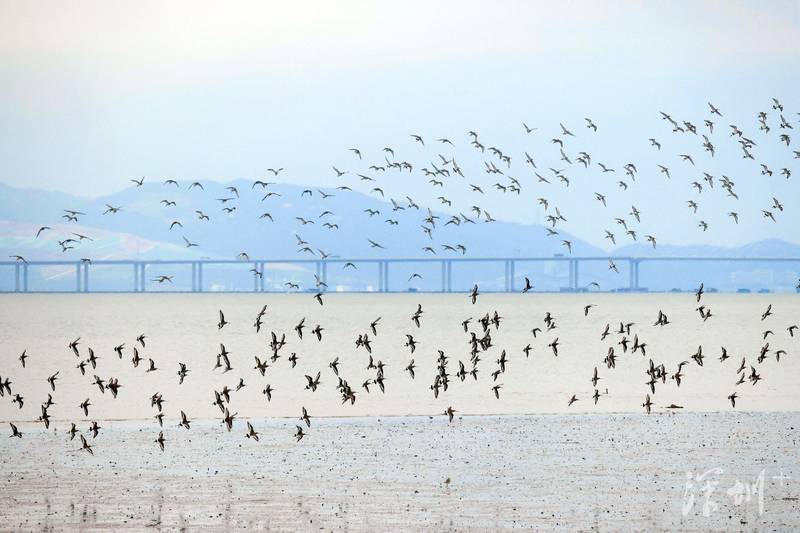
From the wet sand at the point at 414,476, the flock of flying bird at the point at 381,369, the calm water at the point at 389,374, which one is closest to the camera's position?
the wet sand at the point at 414,476

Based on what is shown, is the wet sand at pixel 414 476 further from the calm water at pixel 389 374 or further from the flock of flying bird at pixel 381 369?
the calm water at pixel 389 374

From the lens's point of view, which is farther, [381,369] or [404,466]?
[381,369]

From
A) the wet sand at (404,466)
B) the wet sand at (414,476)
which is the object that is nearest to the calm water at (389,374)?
the wet sand at (404,466)

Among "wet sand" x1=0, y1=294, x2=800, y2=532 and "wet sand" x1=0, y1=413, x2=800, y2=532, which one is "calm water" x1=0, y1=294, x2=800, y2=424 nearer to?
"wet sand" x1=0, y1=294, x2=800, y2=532

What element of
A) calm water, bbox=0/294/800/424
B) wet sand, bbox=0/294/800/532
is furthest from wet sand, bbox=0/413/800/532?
calm water, bbox=0/294/800/424

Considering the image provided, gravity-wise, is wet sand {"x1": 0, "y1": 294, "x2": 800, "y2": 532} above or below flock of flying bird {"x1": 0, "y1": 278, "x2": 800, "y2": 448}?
below

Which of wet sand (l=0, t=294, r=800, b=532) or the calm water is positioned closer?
wet sand (l=0, t=294, r=800, b=532)

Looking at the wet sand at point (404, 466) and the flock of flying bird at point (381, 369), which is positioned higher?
the flock of flying bird at point (381, 369)

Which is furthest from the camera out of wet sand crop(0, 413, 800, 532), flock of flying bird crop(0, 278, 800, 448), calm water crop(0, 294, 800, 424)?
calm water crop(0, 294, 800, 424)

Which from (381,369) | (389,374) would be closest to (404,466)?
(381,369)

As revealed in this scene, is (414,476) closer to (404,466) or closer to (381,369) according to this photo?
(404,466)

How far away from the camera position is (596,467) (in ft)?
94.2

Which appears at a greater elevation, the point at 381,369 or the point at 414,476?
the point at 381,369

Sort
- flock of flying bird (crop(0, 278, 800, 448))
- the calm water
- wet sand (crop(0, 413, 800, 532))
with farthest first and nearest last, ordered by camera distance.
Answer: the calm water → flock of flying bird (crop(0, 278, 800, 448)) → wet sand (crop(0, 413, 800, 532))
